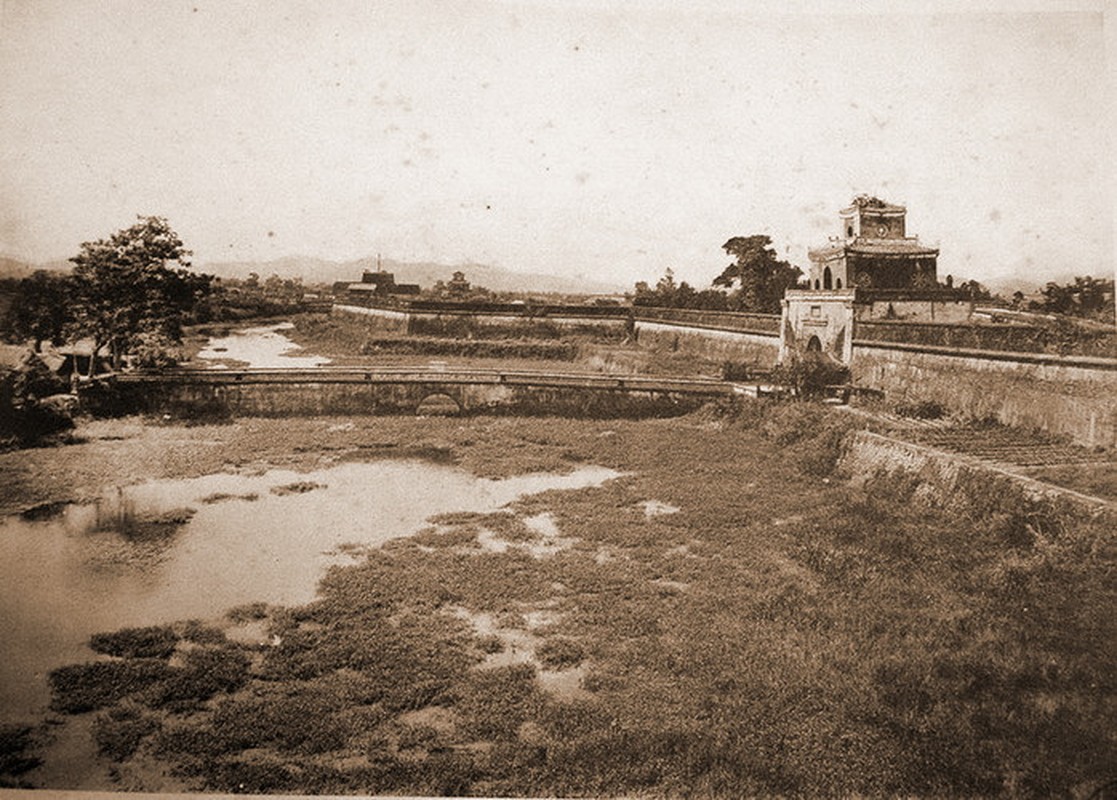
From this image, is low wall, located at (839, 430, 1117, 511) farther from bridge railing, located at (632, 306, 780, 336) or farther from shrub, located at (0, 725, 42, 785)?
shrub, located at (0, 725, 42, 785)

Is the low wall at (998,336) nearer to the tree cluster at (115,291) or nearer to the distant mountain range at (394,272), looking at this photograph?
the distant mountain range at (394,272)

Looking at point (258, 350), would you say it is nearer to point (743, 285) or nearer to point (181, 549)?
point (181, 549)

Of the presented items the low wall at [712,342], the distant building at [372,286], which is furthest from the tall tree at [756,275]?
the distant building at [372,286]

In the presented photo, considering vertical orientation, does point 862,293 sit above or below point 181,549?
above

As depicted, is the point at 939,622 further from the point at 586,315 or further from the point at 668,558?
the point at 586,315

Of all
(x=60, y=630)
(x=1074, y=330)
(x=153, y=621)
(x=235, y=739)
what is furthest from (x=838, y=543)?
(x=60, y=630)

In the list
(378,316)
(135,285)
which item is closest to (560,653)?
(135,285)
